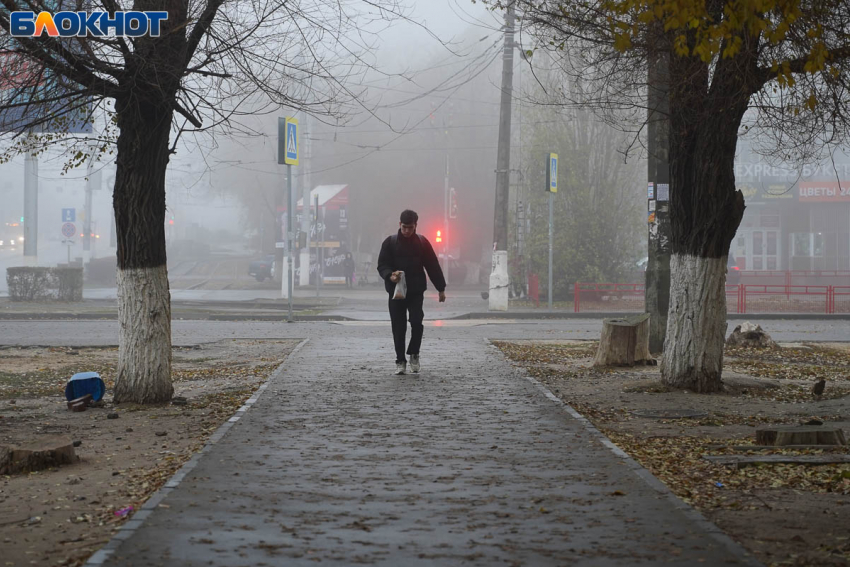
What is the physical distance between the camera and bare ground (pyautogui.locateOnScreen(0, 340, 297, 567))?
18.0 ft

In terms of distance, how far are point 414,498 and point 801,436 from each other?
11.6ft

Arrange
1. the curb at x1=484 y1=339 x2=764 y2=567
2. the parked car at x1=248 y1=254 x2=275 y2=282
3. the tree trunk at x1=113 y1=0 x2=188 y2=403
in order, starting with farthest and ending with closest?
the parked car at x1=248 y1=254 x2=275 y2=282, the tree trunk at x1=113 y1=0 x2=188 y2=403, the curb at x1=484 y1=339 x2=764 y2=567

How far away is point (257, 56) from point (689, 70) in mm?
4321

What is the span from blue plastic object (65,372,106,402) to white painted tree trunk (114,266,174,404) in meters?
0.23

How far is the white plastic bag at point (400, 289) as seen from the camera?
1247 cm

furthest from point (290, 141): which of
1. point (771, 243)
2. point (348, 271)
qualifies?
point (771, 243)

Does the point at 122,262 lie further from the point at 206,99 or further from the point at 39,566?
the point at 39,566

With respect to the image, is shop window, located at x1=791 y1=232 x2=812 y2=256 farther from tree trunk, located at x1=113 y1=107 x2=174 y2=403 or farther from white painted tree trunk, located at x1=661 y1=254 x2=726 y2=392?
Answer: tree trunk, located at x1=113 y1=107 x2=174 y2=403

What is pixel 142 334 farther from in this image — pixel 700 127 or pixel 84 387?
pixel 700 127

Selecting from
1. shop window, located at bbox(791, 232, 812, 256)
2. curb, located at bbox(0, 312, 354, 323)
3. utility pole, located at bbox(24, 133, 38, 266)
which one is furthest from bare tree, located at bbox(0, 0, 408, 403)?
shop window, located at bbox(791, 232, 812, 256)

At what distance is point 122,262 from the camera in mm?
10445

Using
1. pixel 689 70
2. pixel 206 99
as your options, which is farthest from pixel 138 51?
pixel 689 70

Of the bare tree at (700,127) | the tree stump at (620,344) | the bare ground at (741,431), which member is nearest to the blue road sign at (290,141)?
the bare ground at (741,431)

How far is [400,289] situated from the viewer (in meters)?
12.5
